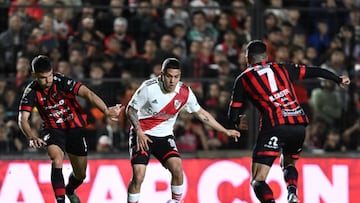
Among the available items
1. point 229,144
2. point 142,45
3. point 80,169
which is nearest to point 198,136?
point 229,144

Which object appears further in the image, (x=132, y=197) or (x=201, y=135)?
(x=201, y=135)

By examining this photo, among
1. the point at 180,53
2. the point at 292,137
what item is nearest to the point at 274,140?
the point at 292,137

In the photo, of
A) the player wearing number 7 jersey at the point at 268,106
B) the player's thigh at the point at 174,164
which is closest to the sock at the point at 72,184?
the player's thigh at the point at 174,164

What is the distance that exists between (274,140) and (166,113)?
131 cm

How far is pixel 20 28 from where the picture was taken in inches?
648

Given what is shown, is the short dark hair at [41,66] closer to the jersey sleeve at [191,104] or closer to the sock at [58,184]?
the sock at [58,184]

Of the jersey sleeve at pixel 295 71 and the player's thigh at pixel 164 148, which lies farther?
the player's thigh at pixel 164 148

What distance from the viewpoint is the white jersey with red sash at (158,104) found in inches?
521

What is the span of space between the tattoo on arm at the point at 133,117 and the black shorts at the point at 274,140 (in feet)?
4.44

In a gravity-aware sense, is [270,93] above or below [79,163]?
above

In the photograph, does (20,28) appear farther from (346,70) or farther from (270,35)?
(346,70)

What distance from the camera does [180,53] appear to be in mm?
16703

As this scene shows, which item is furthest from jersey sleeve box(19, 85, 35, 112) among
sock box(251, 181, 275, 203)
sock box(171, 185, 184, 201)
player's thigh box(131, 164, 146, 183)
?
sock box(251, 181, 275, 203)

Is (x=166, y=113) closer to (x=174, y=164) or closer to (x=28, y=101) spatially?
(x=174, y=164)
